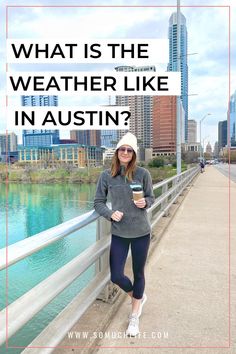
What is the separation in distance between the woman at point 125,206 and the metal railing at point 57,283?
0.67ft

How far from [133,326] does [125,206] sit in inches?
39.5

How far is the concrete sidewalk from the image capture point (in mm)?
2594

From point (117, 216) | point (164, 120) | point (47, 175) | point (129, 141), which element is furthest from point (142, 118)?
point (47, 175)

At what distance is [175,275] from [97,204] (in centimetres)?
195

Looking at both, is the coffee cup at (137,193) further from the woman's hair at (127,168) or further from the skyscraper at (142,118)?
the skyscraper at (142,118)

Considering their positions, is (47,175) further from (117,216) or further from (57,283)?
(57,283)

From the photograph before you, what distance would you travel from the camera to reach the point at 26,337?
5.97 meters

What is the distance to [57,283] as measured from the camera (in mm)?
2121

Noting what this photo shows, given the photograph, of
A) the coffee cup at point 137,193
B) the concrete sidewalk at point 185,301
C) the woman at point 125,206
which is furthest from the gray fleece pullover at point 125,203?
the concrete sidewalk at point 185,301

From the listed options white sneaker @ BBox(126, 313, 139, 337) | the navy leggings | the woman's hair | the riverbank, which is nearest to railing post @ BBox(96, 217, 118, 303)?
the navy leggings

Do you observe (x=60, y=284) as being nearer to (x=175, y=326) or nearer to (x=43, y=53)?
(x=175, y=326)

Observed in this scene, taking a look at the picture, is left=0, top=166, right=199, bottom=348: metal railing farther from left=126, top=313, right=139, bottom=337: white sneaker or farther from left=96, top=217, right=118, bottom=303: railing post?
left=126, top=313, right=139, bottom=337: white sneaker

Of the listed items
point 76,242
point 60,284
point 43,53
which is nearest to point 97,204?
point 60,284

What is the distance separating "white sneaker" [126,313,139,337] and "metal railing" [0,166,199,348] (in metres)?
0.36
